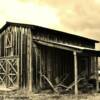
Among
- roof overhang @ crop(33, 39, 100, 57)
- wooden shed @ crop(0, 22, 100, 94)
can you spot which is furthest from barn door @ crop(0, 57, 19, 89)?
roof overhang @ crop(33, 39, 100, 57)

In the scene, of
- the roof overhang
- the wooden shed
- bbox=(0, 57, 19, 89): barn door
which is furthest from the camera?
bbox=(0, 57, 19, 89): barn door

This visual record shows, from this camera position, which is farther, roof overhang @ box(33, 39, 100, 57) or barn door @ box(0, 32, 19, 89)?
barn door @ box(0, 32, 19, 89)

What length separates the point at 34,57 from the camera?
23922mm

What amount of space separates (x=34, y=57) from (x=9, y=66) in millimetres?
3050

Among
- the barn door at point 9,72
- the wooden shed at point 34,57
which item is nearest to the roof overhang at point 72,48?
the wooden shed at point 34,57

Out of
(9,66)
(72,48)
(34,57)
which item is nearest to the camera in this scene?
(72,48)

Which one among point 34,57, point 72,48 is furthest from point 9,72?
point 72,48

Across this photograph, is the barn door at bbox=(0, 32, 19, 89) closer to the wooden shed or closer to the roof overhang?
the wooden shed

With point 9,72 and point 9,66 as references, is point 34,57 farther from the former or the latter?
point 9,72

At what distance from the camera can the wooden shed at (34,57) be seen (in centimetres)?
2375

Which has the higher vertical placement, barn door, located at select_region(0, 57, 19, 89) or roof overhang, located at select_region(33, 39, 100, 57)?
roof overhang, located at select_region(33, 39, 100, 57)

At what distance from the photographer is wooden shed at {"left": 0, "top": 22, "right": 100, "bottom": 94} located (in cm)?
2375

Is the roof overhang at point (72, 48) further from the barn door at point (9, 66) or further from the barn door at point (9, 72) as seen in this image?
the barn door at point (9, 72)

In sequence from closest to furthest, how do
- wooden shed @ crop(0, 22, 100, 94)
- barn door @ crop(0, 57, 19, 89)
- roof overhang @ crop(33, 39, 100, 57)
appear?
roof overhang @ crop(33, 39, 100, 57) < wooden shed @ crop(0, 22, 100, 94) < barn door @ crop(0, 57, 19, 89)
